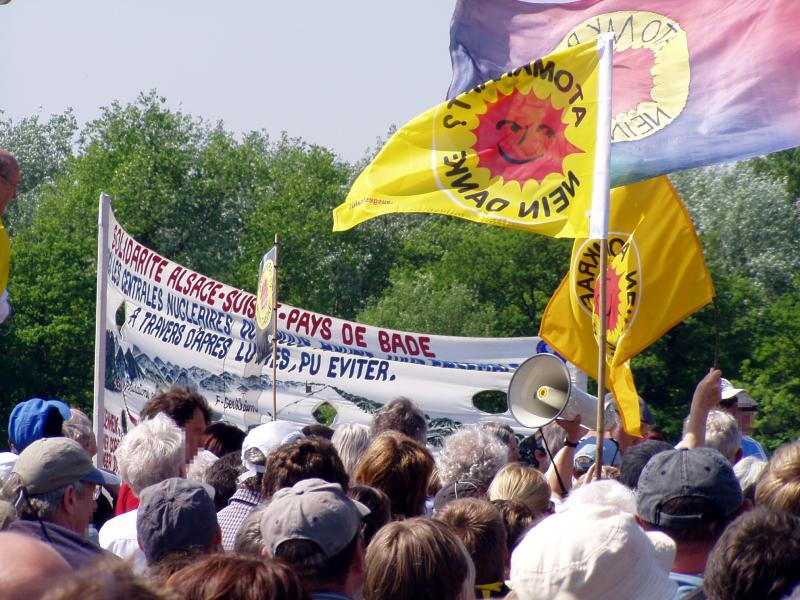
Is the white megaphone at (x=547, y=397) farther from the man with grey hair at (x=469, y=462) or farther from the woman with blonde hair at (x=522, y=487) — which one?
the woman with blonde hair at (x=522, y=487)

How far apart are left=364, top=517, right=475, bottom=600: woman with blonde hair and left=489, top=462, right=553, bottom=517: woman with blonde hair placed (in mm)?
1391

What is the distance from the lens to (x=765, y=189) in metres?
43.9

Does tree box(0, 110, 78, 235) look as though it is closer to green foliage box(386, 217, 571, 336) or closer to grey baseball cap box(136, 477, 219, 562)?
green foliage box(386, 217, 571, 336)

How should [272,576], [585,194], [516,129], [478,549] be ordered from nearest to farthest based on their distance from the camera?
[272,576] < [478,549] < [585,194] < [516,129]

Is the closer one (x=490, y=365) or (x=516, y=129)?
(x=516, y=129)

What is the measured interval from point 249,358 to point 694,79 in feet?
16.4

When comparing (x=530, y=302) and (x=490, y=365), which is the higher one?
(x=530, y=302)

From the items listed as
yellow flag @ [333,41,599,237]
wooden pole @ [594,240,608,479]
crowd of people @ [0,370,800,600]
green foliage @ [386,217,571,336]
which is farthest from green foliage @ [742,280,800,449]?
crowd of people @ [0,370,800,600]

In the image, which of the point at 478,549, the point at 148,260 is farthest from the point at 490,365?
the point at 478,549

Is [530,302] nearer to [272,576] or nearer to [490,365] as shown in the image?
[490,365]

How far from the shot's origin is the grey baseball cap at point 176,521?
3562 millimetres

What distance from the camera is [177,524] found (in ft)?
11.7

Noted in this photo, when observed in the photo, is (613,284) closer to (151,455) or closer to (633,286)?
(633,286)

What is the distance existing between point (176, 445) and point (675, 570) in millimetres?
2013
